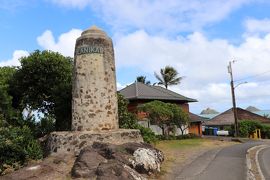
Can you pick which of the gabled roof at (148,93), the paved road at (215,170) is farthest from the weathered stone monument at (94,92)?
the gabled roof at (148,93)

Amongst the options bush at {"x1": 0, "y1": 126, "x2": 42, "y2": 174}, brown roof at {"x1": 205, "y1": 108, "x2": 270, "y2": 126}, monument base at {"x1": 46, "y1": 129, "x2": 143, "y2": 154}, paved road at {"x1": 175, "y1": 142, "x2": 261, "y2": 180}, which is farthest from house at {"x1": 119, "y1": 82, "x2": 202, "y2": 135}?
bush at {"x1": 0, "y1": 126, "x2": 42, "y2": 174}

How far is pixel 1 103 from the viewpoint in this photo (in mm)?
19719

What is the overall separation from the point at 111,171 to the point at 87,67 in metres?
6.14

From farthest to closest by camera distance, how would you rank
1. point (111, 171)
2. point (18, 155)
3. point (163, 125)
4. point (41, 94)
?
point (163, 125)
point (41, 94)
point (18, 155)
point (111, 171)

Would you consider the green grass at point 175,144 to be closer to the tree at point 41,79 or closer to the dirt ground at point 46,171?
the tree at point 41,79

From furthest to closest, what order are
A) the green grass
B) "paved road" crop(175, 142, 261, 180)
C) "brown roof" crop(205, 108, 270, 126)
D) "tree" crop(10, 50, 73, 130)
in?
"brown roof" crop(205, 108, 270, 126) → the green grass → "tree" crop(10, 50, 73, 130) → "paved road" crop(175, 142, 261, 180)

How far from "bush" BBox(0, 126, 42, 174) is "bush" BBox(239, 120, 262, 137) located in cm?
3628

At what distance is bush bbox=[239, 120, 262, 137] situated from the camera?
47062 mm

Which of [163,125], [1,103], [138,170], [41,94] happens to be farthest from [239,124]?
[138,170]

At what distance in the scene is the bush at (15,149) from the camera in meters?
13.6

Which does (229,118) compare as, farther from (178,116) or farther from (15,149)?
(15,149)

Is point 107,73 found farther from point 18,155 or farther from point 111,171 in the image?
point 111,171

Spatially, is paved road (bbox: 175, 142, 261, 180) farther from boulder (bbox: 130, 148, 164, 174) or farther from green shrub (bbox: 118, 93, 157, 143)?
green shrub (bbox: 118, 93, 157, 143)

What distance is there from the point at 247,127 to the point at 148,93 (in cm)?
1468
